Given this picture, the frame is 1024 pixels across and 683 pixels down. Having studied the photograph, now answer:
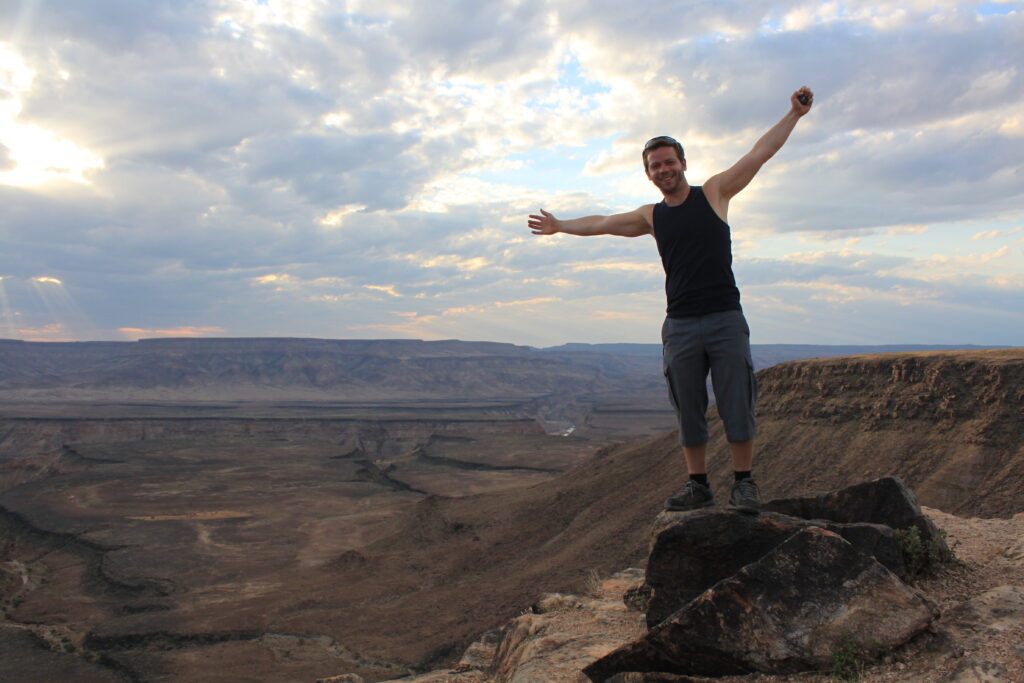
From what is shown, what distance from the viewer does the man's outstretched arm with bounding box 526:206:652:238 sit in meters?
4.96

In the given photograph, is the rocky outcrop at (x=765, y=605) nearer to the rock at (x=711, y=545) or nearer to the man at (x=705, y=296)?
the rock at (x=711, y=545)

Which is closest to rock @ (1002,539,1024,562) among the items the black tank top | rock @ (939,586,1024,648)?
rock @ (939,586,1024,648)

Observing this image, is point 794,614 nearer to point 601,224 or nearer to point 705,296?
point 705,296

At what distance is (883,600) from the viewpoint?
370 centimetres

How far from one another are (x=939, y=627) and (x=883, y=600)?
33cm

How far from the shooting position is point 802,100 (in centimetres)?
448

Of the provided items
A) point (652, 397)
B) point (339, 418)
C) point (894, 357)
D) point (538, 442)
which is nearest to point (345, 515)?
point (894, 357)

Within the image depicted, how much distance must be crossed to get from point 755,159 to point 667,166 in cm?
55

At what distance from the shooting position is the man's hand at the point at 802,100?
445cm

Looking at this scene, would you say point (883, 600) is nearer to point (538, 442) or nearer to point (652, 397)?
point (538, 442)

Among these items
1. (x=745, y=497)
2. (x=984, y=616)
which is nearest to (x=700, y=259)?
(x=745, y=497)

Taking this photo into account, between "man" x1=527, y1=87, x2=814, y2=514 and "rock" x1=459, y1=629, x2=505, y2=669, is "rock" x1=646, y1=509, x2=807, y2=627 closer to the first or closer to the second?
"man" x1=527, y1=87, x2=814, y2=514

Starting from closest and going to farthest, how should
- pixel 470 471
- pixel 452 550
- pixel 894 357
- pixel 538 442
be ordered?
pixel 894 357 < pixel 452 550 < pixel 470 471 < pixel 538 442

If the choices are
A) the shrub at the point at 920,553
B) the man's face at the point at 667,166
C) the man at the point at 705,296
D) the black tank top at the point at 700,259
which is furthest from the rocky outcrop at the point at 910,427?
the man's face at the point at 667,166
